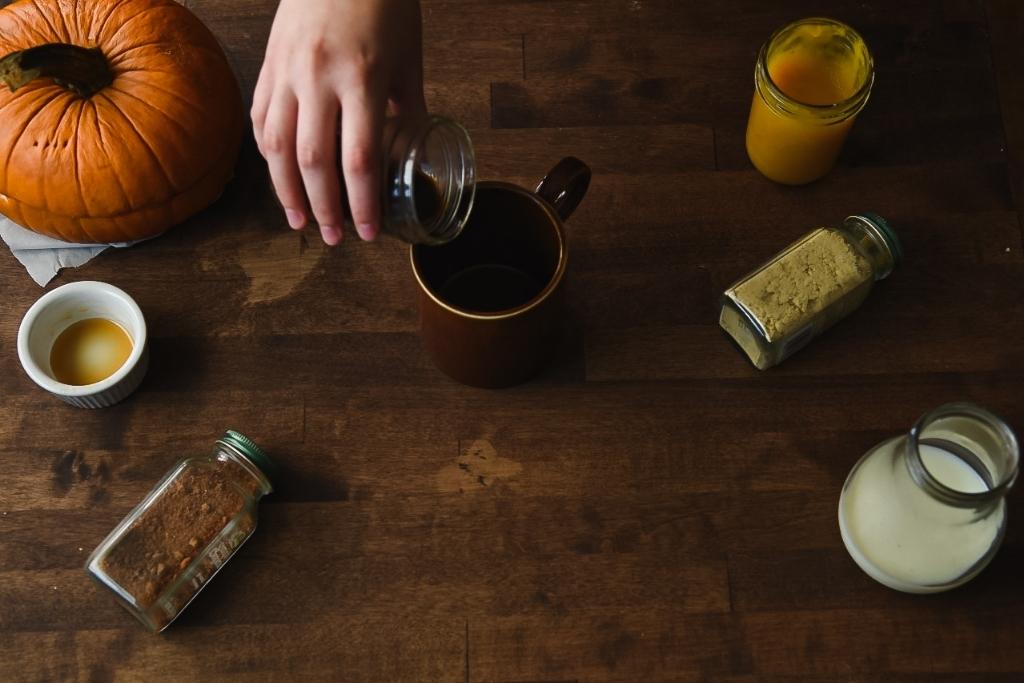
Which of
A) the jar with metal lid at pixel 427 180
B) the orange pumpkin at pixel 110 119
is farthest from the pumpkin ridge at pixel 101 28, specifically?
the jar with metal lid at pixel 427 180

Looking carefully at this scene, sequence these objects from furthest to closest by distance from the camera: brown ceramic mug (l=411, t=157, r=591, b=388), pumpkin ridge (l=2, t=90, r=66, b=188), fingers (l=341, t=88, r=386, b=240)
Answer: pumpkin ridge (l=2, t=90, r=66, b=188) < brown ceramic mug (l=411, t=157, r=591, b=388) < fingers (l=341, t=88, r=386, b=240)

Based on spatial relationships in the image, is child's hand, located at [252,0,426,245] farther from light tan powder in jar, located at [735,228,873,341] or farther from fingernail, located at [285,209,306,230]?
light tan powder in jar, located at [735,228,873,341]

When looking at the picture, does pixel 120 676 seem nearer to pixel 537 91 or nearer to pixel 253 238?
pixel 253 238

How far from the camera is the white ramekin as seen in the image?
0.93 m

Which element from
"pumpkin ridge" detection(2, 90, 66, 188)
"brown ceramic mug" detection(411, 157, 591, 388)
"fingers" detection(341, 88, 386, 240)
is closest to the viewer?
"fingers" detection(341, 88, 386, 240)

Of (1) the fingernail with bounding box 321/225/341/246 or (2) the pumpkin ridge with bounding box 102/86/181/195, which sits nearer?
(1) the fingernail with bounding box 321/225/341/246

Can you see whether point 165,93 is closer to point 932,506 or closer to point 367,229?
point 367,229

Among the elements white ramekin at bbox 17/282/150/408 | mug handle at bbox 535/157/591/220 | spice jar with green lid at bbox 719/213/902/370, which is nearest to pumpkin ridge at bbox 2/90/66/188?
white ramekin at bbox 17/282/150/408

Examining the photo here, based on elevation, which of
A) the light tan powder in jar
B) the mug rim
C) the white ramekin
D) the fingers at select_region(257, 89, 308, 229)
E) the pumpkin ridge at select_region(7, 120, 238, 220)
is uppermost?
the fingers at select_region(257, 89, 308, 229)

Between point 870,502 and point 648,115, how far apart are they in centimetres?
43

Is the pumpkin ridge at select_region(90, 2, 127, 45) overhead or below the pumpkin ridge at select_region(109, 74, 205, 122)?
overhead

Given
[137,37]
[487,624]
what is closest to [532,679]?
[487,624]

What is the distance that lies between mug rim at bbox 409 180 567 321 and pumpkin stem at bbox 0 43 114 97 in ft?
1.15

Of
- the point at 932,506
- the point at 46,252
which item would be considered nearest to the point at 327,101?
the point at 46,252
